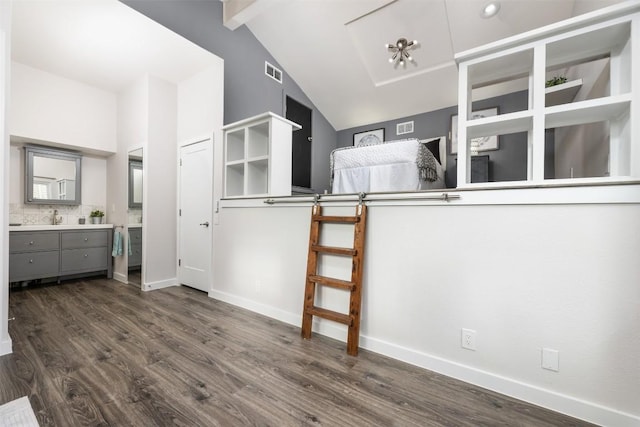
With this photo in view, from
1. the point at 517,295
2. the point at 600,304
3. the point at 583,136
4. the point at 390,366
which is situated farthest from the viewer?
the point at 583,136

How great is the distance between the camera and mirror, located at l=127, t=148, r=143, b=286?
155 inches

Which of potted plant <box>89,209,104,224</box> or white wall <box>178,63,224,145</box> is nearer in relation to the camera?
white wall <box>178,63,224,145</box>

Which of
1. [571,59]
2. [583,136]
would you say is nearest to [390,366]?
[571,59]

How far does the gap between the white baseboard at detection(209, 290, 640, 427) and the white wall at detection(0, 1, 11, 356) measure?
7.58 feet

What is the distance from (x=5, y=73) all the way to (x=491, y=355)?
3784 millimetres

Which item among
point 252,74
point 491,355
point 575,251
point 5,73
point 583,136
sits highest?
point 252,74

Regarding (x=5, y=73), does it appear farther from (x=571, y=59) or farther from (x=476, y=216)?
(x=571, y=59)

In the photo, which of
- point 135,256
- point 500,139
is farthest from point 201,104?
point 500,139

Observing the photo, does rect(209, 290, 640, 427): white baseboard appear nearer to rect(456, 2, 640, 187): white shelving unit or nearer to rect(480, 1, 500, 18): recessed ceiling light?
rect(456, 2, 640, 187): white shelving unit

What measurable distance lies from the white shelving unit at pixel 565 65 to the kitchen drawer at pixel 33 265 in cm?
525

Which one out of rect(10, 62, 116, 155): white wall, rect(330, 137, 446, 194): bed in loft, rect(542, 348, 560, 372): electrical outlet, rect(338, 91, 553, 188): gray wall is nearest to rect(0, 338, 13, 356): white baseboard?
rect(330, 137, 446, 194): bed in loft

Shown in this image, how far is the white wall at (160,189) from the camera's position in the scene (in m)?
3.78

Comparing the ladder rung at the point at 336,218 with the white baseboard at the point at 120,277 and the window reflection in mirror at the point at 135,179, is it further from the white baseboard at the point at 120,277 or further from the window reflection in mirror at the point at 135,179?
the white baseboard at the point at 120,277

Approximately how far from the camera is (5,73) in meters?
1.94
